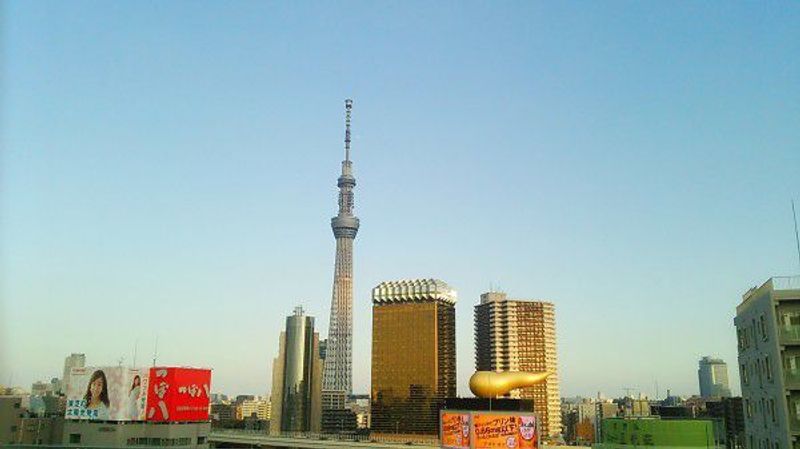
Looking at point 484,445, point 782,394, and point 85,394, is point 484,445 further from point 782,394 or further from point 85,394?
point 85,394

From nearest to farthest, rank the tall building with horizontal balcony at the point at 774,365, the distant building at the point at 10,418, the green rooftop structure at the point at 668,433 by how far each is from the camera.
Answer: the tall building with horizontal balcony at the point at 774,365 → the green rooftop structure at the point at 668,433 → the distant building at the point at 10,418

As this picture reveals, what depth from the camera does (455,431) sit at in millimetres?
52000

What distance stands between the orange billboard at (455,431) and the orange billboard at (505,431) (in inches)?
36.8

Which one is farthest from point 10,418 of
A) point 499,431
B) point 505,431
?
point 505,431

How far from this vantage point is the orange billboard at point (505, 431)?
49.9m

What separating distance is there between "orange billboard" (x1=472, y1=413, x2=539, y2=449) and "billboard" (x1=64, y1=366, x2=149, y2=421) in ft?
237

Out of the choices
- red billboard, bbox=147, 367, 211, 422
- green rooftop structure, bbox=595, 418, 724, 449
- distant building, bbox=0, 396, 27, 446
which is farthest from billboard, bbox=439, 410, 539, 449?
distant building, bbox=0, 396, 27, 446

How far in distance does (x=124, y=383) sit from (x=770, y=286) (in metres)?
97.5

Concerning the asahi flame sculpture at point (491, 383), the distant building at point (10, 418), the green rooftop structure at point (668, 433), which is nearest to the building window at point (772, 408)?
the asahi flame sculpture at point (491, 383)

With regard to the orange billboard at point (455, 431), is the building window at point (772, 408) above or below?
above

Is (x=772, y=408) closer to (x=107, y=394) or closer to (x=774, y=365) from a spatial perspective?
(x=774, y=365)

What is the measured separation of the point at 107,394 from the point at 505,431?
80164 millimetres

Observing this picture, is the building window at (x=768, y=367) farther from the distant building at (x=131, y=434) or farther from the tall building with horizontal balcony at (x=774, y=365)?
the distant building at (x=131, y=434)

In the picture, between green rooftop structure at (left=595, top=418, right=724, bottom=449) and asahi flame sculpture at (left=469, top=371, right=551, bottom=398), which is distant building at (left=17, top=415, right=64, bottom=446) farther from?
green rooftop structure at (left=595, top=418, right=724, bottom=449)
